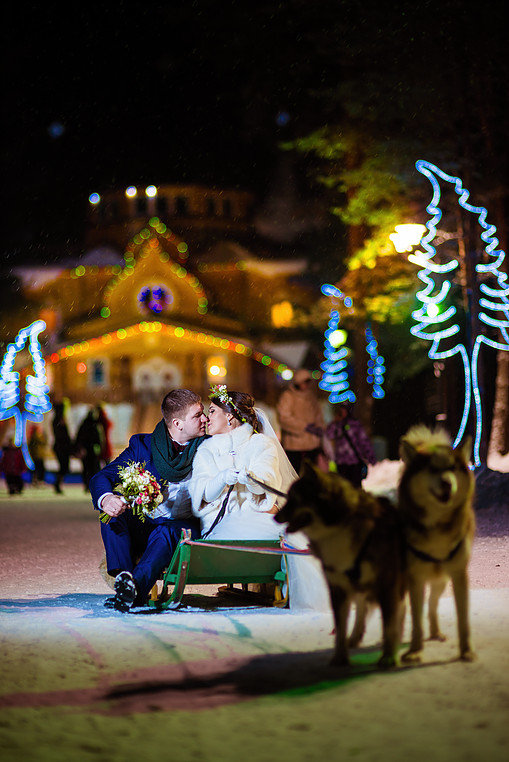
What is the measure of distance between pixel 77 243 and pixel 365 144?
37.7 metres

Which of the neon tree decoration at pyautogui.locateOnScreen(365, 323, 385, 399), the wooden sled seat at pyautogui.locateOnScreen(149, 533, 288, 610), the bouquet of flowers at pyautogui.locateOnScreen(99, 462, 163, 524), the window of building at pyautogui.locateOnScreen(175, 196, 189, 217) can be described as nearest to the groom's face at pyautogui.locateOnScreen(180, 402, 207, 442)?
the bouquet of flowers at pyautogui.locateOnScreen(99, 462, 163, 524)

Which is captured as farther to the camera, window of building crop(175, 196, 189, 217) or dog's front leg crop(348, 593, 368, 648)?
window of building crop(175, 196, 189, 217)

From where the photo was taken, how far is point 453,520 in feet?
18.6

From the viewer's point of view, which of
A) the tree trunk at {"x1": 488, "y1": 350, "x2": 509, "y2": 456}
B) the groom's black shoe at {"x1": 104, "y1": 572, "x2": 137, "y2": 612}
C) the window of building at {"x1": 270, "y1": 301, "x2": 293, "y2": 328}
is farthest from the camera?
the window of building at {"x1": 270, "y1": 301, "x2": 293, "y2": 328}

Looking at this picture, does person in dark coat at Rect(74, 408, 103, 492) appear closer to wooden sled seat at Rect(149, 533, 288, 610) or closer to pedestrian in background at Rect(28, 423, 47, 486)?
pedestrian in background at Rect(28, 423, 47, 486)

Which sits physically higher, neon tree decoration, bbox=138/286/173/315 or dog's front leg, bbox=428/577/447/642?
neon tree decoration, bbox=138/286/173/315

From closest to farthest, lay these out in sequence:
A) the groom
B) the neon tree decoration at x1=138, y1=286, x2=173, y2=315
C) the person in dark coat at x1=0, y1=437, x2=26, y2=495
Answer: the groom < the person in dark coat at x1=0, y1=437, x2=26, y2=495 < the neon tree decoration at x1=138, y1=286, x2=173, y2=315

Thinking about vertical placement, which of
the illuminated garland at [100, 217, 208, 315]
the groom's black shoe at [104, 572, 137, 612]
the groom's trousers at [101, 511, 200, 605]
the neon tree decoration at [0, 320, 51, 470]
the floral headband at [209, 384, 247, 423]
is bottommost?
the groom's black shoe at [104, 572, 137, 612]

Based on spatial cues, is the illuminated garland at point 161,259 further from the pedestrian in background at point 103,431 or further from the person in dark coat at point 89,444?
the person in dark coat at point 89,444

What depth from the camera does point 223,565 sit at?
809cm

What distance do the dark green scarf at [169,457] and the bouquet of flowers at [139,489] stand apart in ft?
1.22

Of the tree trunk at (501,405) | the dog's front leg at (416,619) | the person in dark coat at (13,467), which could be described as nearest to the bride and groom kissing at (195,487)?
the dog's front leg at (416,619)

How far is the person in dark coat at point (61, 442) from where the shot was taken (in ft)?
79.3

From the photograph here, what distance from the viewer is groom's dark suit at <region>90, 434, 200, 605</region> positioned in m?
8.21
